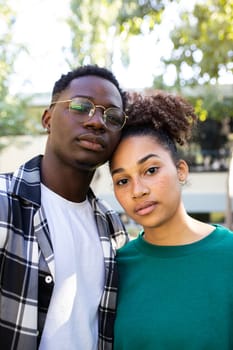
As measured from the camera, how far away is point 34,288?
7.16 feet

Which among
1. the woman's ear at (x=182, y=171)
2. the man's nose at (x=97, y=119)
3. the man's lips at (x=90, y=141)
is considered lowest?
the woman's ear at (x=182, y=171)

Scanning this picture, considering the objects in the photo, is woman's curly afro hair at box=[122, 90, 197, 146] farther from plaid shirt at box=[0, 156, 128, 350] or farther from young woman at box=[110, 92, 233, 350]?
plaid shirt at box=[0, 156, 128, 350]

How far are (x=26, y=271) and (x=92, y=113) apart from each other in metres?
0.89

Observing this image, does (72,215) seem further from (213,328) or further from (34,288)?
(213,328)

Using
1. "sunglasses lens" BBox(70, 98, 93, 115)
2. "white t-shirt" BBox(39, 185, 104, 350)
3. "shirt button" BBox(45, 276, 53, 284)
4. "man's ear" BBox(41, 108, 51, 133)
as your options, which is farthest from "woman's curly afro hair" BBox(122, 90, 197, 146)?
"shirt button" BBox(45, 276, 53, 284)

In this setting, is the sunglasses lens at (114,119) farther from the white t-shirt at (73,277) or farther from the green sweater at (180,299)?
the green sweater at (180,299)

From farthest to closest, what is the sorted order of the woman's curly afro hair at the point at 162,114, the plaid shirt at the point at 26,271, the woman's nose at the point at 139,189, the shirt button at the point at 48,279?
1. the woman's curly afro hair at the point at 162,114
2. the woman's nose at the point at 139,189
3. the shirt button at the point at 48,279
4. the plaid shirt at the point at 26,271

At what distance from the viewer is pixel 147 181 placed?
2.39 m

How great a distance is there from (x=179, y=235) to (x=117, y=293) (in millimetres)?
454

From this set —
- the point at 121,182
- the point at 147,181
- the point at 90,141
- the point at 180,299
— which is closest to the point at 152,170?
the point at 147,181

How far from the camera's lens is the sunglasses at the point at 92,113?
8.29 ft

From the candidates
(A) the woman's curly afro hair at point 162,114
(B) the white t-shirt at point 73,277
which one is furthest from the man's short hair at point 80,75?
(B) the white t-shirt at point 73,277

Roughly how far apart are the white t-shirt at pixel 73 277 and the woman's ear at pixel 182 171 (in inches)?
23.3

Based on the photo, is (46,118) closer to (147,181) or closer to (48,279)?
(147,181)
